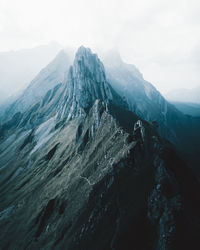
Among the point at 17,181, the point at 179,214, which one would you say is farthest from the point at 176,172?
the point at 17,181

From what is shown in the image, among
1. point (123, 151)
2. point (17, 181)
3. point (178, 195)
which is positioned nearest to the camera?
point (178, 195)

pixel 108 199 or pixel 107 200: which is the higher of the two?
pixel 108 199

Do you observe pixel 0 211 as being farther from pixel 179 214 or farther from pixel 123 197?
pixel 179 214

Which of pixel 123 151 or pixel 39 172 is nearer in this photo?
pixel 123 151

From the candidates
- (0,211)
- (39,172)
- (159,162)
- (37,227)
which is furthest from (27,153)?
(159,162)

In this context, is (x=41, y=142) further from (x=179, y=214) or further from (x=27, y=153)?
(x=179, y=214)

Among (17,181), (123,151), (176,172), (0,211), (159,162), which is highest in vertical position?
(123,151)

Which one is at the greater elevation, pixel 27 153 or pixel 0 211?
pixel 27 153

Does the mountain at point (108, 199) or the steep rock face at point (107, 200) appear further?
the steep rock face at point (107, 200)

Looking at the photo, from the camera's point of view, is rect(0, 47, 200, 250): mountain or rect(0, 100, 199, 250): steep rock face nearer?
rect(0, 47, 200, 250): mountain

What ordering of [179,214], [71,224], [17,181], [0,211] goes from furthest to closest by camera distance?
[17,181] < [0,211] < [71,224] < [179,214]
